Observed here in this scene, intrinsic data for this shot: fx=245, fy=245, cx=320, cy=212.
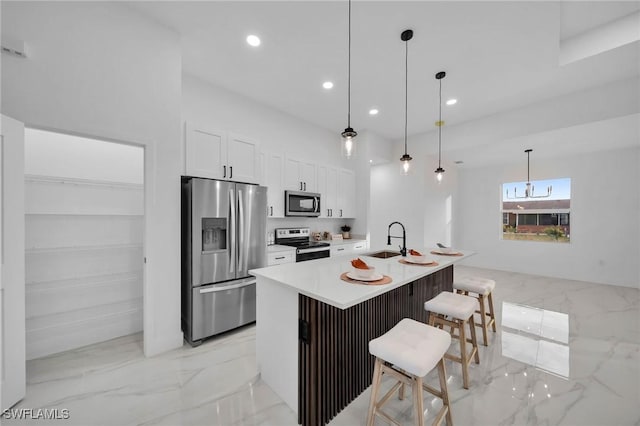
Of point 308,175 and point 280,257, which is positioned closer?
point 280,257

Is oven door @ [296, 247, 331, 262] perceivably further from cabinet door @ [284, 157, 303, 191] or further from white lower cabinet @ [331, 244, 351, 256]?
cabinet door @ [284, 157, 303, 191]

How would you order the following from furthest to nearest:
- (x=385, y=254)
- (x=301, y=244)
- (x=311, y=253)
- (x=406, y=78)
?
(x=301, y=244) → (x=311, y=253) → (x=406, y=78) → (x=385, y=254)

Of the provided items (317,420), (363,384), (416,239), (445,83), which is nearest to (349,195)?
(416,239)

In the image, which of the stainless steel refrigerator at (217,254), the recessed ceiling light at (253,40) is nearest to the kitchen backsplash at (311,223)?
the stainless steel refrigerator at (217,254)

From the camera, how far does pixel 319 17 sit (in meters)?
2.21

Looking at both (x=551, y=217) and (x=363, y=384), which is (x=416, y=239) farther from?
(x=363, y=384)

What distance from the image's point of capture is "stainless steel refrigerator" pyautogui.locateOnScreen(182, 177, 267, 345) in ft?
8.09

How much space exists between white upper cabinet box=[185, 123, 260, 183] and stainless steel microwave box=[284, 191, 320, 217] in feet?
2.46

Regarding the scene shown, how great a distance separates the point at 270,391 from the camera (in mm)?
1819

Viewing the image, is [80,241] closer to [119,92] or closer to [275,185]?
[119,92]

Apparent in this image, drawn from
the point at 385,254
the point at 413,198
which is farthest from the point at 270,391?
the point at 413,198

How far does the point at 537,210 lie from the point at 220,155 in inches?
270

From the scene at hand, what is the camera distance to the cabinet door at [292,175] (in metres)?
3.93

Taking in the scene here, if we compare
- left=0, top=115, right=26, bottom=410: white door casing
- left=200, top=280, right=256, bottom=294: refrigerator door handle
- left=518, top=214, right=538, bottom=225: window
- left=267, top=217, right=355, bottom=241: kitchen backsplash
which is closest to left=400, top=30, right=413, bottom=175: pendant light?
left=267, top=217, right=355, bottom=241: kitchen backsplash
